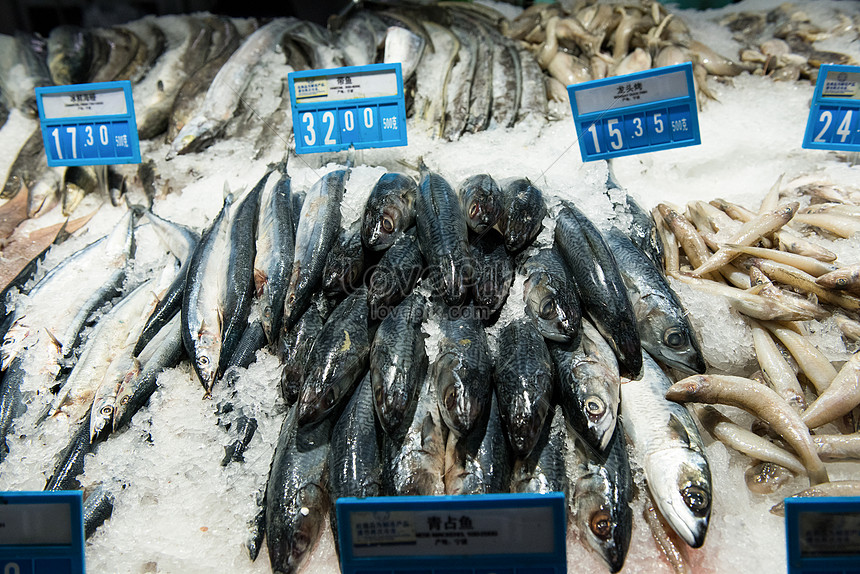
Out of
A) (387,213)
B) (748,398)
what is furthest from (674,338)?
(387,213)

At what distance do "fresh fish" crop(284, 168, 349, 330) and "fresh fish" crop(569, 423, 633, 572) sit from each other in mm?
974

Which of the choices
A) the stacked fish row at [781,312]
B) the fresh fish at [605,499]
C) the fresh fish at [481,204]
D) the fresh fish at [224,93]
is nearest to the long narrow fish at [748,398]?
the stacked fish row at [781,312]

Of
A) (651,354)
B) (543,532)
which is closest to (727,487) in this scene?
(651,354)

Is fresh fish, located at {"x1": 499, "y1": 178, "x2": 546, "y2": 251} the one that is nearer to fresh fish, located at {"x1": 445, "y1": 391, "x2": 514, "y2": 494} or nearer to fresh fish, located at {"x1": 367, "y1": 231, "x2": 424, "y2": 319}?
fresh fish, located at {"x1": 367, "y1": 231, "x2": 424, "y2": 319}

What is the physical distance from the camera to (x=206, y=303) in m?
1.80

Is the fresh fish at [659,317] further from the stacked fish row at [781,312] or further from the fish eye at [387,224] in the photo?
the fish eye at [387,224]

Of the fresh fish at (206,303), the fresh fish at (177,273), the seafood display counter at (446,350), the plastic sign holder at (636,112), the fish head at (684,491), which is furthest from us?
the plastic sign holder at (636,112)

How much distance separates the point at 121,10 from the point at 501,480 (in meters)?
4.33

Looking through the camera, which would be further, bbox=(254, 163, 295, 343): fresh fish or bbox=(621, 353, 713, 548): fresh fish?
bbox=(254, 163, 295, 343): fresh fish

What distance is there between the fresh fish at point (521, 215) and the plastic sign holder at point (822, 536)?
1.00 metres

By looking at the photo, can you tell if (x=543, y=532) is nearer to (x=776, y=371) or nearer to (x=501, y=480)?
A: (x=501, y=480)

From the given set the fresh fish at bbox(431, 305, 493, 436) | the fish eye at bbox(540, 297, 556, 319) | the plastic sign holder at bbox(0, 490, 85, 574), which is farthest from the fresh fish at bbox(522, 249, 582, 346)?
the plastic sign holder at bbox(0, 490, 85, 574)

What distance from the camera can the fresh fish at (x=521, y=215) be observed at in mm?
1691

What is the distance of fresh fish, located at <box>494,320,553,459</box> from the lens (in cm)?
132
